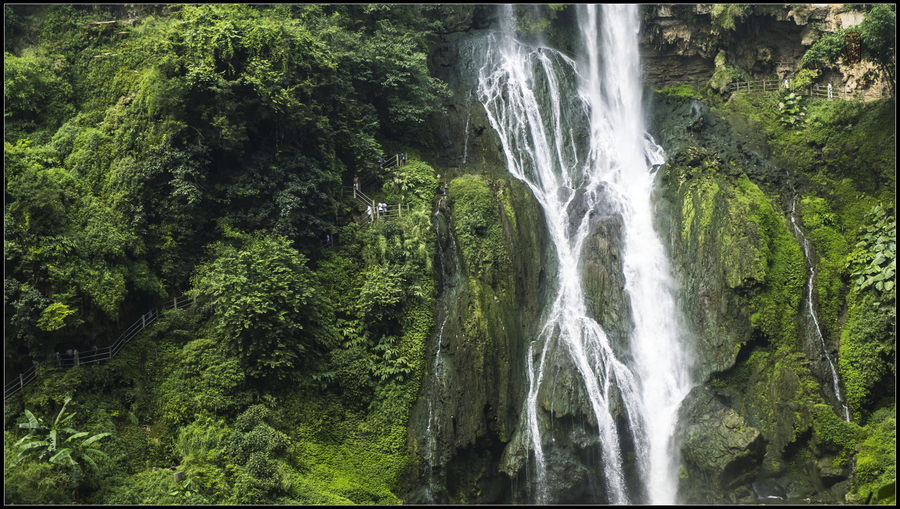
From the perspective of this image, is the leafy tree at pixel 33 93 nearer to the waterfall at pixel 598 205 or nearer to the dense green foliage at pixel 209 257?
the dense green foliage at pixel 209 257

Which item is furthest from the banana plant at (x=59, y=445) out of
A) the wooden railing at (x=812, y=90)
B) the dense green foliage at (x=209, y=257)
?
the wooden railing at (x=812, y=90)

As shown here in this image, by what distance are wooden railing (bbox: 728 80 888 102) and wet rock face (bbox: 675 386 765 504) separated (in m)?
15.9

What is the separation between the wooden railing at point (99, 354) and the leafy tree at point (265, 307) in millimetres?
859

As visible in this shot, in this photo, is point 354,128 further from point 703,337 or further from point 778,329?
point 778,329

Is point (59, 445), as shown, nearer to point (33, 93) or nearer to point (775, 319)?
point (33, 93)

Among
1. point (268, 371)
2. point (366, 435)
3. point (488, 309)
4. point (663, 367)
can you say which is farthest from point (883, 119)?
point (268, 371)

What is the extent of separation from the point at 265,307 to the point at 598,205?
13370 mm

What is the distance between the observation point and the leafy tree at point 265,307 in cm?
1875

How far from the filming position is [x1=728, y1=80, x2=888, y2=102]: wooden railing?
94.9 ft

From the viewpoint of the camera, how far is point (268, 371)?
1914 cm

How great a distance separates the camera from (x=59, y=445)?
1537cm

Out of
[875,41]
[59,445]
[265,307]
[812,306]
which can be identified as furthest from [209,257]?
[875,41]

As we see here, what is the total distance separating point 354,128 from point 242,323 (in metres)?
9.28

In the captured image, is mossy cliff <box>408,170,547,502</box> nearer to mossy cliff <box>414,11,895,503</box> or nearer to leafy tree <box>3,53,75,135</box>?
mossy cliff <box>414,11,895,503</box>
